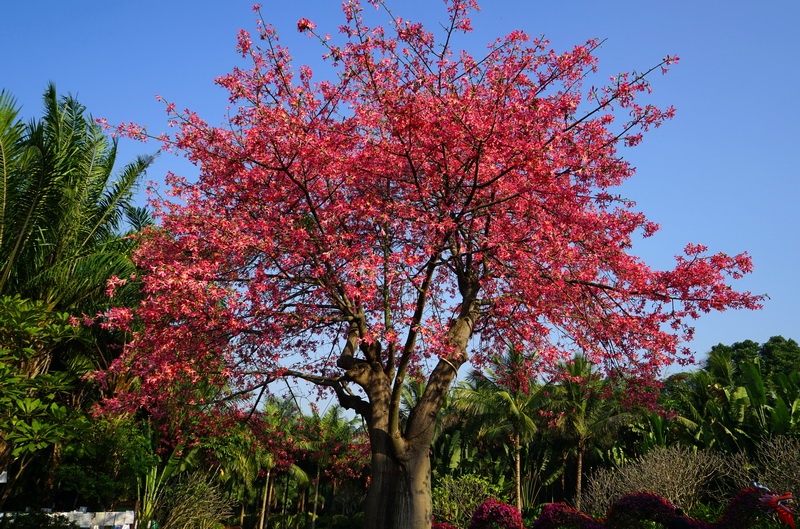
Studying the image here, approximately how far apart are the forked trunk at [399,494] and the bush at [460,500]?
41.4 feet

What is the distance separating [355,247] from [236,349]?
2.80 metres

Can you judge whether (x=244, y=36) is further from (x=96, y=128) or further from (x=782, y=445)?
(x=782, y=445)

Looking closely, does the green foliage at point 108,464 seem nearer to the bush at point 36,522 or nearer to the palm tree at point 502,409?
the bush at point 36,522

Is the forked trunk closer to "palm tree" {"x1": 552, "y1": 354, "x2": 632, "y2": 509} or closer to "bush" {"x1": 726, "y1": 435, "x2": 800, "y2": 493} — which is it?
"bush" {"x1": 726, "y1": 435, "x2": 800, "y2": 493}

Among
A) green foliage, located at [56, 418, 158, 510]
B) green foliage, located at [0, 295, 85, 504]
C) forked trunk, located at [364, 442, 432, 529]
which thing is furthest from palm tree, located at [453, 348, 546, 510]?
green foliage, located at [0, 295, 85, 504]

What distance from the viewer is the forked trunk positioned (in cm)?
980

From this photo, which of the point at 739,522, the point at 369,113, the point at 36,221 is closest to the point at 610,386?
the point at 739,522

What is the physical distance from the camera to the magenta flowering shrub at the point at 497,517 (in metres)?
13.0

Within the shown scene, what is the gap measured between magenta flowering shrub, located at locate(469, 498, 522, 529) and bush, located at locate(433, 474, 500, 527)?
8719 millimetres

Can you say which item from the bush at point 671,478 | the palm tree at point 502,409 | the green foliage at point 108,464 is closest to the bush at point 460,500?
the bush at point 671,478

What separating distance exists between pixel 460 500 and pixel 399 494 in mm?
13103

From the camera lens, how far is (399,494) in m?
9.91

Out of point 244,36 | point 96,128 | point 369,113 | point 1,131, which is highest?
point 96,128

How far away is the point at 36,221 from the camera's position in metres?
16.6
